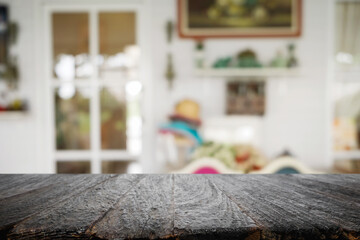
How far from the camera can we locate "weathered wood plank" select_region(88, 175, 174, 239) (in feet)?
1.18


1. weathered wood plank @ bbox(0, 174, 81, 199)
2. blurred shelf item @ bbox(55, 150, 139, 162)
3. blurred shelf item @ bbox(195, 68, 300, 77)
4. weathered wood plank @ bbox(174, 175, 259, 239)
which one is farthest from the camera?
blurred shelf item @ bbox(55, 150, 139, 162)

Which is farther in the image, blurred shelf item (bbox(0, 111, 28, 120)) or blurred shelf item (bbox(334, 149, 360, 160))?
blurred shelf item (bbox(334, 149, 360, 160))

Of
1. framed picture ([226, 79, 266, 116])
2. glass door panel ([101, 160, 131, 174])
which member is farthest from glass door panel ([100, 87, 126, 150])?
framed picture ([226, 79, 266, 116])

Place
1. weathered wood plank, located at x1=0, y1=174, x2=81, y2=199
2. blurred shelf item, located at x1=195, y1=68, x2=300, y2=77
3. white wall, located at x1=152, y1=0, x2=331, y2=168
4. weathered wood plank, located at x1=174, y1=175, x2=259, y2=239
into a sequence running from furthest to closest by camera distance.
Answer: white wall, located at x1=152, y1=0, x2=331, y2=168
blurred shelf item, located at x1=195, y1=68, x2=300, y2=77
weathered wood plank, located at x1=0, y1=174, x2=81, y2=199
weathered wood plank, located at x1=174, y1=175, x2=259, y2=239

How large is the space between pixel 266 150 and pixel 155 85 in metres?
1.43

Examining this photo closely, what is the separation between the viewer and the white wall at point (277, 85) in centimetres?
305

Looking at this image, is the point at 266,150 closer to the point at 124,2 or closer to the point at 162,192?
the point at 124,2

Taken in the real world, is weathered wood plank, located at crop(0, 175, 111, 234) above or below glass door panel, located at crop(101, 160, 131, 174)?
above

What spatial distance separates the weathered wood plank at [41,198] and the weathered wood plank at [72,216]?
2 cm

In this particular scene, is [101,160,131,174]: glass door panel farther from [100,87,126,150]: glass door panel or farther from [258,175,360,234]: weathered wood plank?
[258,175,360,234]: weathered wood plank

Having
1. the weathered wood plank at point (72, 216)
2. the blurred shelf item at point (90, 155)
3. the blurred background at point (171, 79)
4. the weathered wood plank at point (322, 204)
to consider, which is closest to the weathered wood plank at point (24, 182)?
the weathered wood plank at point (72, 216)

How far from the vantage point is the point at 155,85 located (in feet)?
10.0

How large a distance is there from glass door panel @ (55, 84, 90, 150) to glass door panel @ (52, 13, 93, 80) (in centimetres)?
18

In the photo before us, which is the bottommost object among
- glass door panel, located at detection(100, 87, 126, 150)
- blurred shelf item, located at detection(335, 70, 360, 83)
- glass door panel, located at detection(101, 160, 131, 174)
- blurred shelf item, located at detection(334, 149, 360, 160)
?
glass door panel, located at detection(101, 160, 131, 174)
